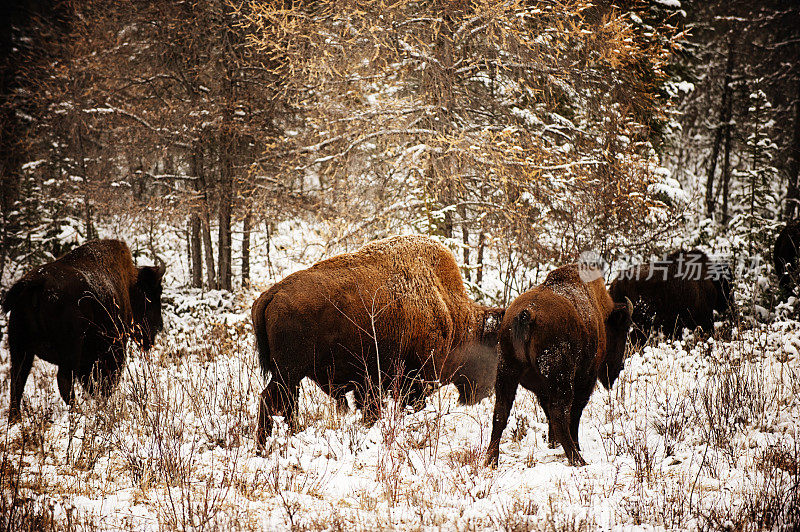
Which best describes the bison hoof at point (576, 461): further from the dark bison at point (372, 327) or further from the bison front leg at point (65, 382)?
the bison front leg at point (65, 382)

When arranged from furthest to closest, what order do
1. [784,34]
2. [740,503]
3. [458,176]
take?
[784,34], [458,176], [740,503]

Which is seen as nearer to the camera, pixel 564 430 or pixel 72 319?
pixel 564 430

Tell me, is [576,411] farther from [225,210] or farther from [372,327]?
[225,210]

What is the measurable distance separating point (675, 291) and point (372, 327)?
20.4 ft

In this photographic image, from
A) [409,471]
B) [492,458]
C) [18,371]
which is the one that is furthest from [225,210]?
[492,458]

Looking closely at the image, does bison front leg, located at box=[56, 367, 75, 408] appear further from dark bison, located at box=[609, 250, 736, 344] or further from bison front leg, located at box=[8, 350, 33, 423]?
dark bison, located at box=[609, 250, 736, 344]

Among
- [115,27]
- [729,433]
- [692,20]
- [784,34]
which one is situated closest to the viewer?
[729,433]

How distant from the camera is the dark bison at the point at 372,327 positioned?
461 cm

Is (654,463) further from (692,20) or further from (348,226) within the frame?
(692,20)

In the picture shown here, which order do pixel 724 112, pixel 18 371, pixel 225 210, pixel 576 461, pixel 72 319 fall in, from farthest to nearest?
pixel 724 112 < pixel 225 210 < pixel 72 319 < pixel 18 371 < pixel 576 461

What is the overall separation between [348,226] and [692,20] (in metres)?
19.1

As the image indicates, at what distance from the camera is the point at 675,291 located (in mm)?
8805

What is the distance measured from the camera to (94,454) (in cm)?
413

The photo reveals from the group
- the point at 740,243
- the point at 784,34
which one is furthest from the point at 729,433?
the point at 784,34
